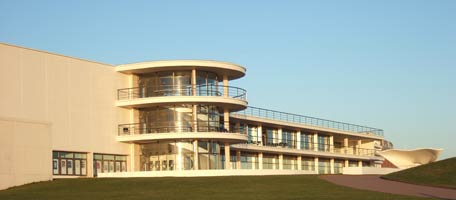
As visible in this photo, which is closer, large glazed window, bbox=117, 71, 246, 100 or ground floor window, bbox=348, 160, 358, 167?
large glazed window, bbox=117, 71, 246, 100

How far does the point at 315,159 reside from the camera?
85.8 meters

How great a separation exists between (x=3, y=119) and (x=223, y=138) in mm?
18548

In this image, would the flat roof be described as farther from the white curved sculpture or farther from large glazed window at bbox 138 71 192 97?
the white curved sculpture

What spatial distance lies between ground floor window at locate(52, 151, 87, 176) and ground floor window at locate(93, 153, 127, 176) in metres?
1.09

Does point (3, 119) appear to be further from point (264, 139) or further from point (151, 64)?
point (264, 139)

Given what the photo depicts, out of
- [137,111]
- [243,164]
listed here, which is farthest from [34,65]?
[243,164]

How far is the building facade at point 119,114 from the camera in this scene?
168 ft

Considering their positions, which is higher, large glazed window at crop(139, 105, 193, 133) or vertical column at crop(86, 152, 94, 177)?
large glazed window at crop(139, 105, 193, 133)

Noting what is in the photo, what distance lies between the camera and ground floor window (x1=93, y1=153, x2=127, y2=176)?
57.0 m

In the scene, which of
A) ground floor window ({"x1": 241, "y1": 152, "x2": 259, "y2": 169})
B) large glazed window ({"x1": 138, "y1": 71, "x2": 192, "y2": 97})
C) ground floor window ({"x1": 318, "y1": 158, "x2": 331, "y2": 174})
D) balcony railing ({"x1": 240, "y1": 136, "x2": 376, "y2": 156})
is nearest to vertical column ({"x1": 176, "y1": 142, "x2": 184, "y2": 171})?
large glazed window ({"x1": 138, "y1": 71, "x2": 192, "y2": 97})

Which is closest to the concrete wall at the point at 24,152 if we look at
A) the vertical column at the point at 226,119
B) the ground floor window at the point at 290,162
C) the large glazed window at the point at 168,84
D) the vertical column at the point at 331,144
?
the large glazed window at the point at 168,84

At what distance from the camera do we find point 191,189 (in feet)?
129

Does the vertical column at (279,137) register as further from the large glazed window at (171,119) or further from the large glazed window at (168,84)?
the large glazed window at (168,84)

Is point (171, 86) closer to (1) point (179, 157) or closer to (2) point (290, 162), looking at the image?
(1) point (179, 157)
